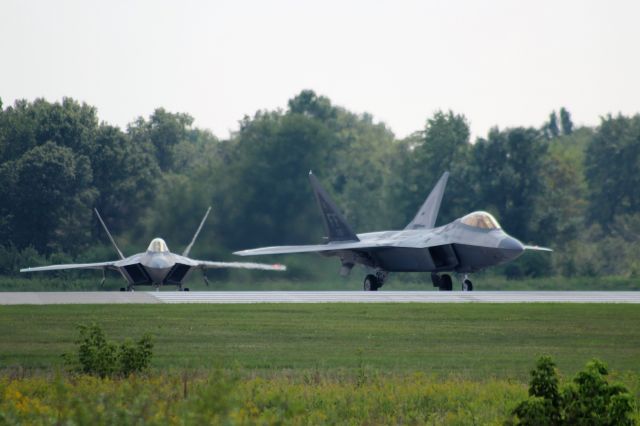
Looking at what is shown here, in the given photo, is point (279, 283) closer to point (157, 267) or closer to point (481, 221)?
point (157, 267)

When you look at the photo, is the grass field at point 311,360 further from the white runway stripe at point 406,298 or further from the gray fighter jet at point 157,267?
the gray fighter jet at point 157,267

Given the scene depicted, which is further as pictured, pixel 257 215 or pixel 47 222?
pixel 47 222

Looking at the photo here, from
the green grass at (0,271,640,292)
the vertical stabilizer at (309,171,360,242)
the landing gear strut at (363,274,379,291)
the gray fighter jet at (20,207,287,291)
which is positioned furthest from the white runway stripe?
the green grass at (0,271,640,292)

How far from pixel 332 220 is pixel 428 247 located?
5.52m

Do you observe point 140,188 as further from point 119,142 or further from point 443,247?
point 443,247

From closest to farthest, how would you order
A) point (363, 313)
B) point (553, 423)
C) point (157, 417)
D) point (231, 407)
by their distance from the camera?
point (231, 407), point (157, 417), point (553, 423), point (363, 313)

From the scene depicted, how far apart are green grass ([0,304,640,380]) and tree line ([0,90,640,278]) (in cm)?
1983

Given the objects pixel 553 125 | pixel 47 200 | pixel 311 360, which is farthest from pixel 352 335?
pixel 553 125

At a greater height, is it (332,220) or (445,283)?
(332,220)

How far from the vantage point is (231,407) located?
8.78 m

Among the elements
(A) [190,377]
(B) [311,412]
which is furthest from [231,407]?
(A) [190,377]

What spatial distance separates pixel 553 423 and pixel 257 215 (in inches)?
1347

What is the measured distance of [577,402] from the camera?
10.8 meters

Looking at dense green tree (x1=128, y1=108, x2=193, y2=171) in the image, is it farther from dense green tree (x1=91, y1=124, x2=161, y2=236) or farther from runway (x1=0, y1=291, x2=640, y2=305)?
runway (x1=0, y1=291, x2=640, y2=305)
